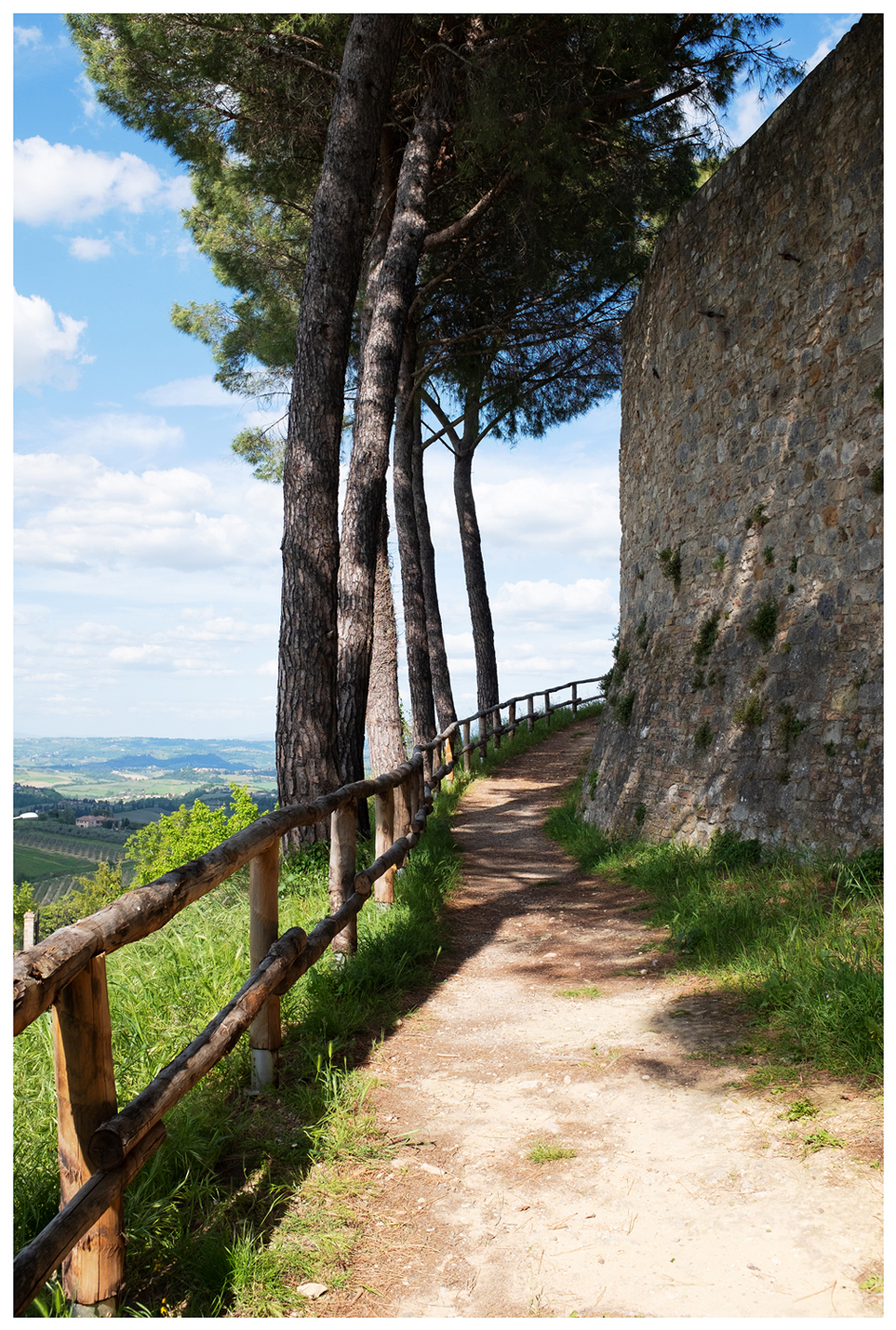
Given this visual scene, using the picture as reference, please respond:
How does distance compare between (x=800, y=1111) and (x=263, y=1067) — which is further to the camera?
(x=263, y=1067)

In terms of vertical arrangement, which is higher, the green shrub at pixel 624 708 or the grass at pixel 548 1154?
the green shrub at pixel 624 708

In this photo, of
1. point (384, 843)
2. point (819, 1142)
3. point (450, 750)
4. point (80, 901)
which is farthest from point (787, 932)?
point (80, 901)

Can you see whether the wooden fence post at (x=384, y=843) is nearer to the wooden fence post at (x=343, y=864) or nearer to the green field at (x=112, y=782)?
the wooden fence post at (x=343, y=864)

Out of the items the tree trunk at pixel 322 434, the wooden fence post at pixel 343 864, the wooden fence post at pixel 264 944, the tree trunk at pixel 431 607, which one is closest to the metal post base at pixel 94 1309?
the wooden fence post at pixel 264 944

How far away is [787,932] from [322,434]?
472 cm

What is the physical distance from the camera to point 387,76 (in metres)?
7.09

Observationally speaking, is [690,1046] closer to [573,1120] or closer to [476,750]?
[573,1120]

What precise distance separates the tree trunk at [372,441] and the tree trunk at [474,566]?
8.57 metres

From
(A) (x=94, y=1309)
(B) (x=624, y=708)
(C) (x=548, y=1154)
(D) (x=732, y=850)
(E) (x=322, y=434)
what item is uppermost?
(E) (x=322, y=434)

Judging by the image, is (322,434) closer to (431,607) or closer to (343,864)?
(343,864)

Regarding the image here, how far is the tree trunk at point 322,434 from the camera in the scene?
21.8 feet

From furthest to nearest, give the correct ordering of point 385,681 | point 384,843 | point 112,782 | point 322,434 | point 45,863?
point 112,782, point 45,863, point 385,681, point 322,434, point 384,843

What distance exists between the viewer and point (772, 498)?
6.65 metres

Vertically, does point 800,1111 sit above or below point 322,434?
below
